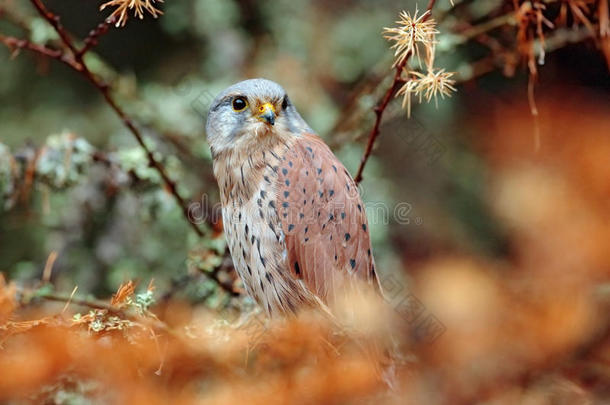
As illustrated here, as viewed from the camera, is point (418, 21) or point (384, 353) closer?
point (418, 21)

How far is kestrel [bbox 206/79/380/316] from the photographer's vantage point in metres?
2.02

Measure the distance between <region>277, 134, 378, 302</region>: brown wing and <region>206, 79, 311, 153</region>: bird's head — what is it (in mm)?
157

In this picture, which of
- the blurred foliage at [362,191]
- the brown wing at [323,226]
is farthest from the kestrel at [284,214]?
the blurred foliage at [362,191]

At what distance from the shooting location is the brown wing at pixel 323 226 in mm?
2016

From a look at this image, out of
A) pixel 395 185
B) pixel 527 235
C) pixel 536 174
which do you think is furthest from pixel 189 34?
pixel 527 235

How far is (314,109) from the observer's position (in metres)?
3.02

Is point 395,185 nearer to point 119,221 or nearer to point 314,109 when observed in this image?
point 314,109

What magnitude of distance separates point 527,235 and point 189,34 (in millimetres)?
2136

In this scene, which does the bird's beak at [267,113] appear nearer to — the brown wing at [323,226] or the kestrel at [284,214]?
the kestrel at [284,214]

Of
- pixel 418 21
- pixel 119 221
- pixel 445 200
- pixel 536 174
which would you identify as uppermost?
pixel 418 21

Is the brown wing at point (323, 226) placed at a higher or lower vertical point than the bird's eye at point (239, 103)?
lower

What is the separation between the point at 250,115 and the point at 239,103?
59 mm

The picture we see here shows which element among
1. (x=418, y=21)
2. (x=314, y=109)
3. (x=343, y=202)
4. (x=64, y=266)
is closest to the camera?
(x=418, y=21)

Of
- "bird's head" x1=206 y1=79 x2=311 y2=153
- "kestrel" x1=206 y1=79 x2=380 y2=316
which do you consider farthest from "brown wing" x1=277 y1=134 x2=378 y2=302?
"bird's head" x1=206 y1=79 x2=311 y2=153
